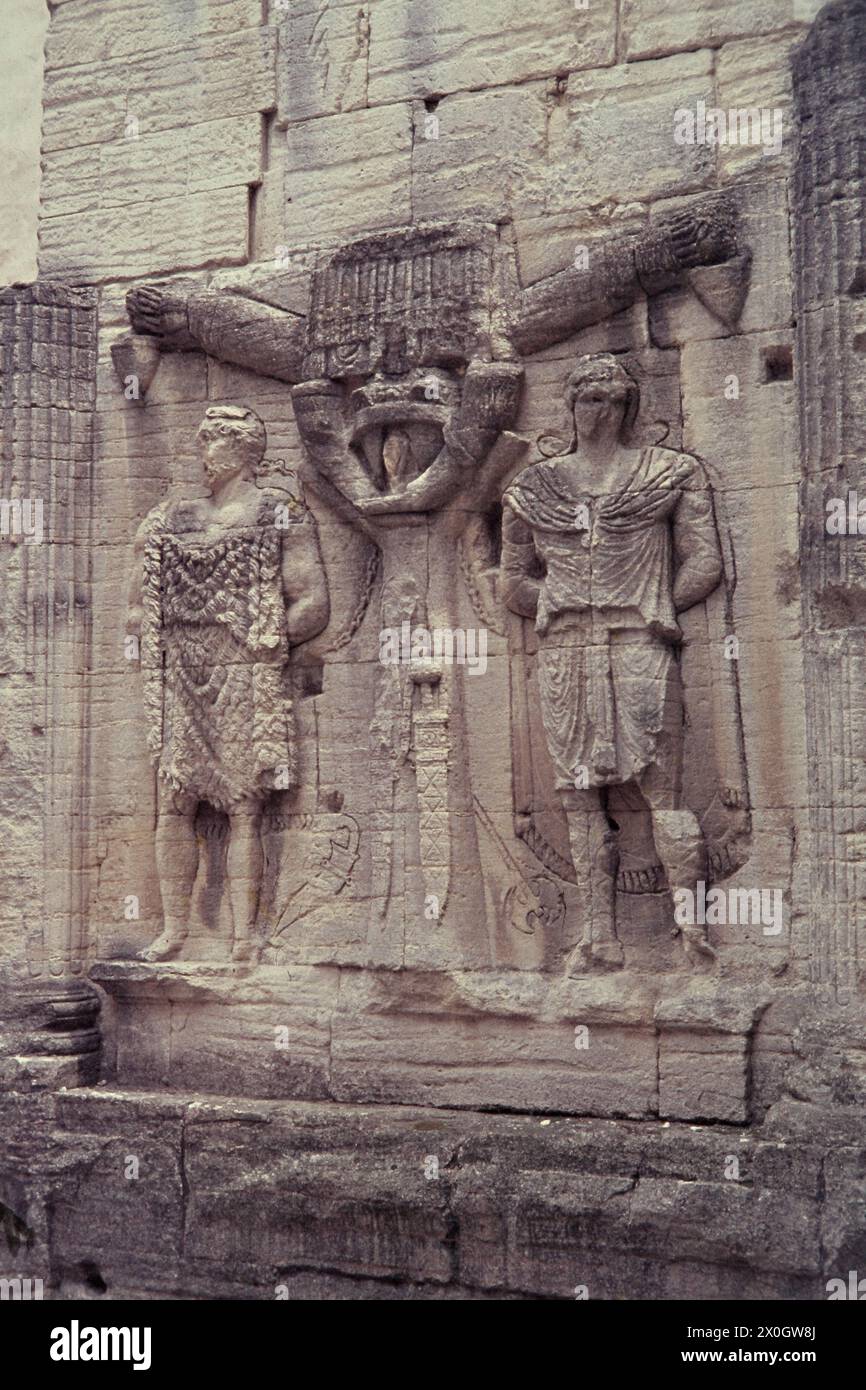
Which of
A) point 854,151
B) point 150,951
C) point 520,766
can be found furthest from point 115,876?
point 854,151

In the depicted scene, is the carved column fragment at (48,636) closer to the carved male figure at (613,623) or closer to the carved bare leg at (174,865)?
the carved bare leg at (174,865)

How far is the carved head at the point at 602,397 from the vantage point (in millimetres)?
9656

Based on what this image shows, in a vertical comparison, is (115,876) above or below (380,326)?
below

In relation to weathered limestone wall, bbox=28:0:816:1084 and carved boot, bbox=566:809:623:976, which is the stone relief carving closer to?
carved boot, bbox=566:809:623:976

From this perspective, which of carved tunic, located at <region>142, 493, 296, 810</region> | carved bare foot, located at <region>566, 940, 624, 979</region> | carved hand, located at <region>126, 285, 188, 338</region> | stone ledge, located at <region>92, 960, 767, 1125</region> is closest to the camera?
stone ledge, located at <region>92, 960, 767, 1125</region>

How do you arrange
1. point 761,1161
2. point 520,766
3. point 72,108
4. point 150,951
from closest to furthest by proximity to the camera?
point 761,1161 < point 520,766 < point 150,951 < point 72,108

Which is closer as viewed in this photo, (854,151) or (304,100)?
(854,151)

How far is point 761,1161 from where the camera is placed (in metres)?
8.69

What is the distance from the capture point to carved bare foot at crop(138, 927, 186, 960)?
10.7 m

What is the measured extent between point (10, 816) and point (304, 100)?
4.15m

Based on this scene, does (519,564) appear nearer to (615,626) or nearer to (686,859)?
(615,626)

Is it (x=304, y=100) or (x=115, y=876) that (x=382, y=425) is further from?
(x=115, y=876)

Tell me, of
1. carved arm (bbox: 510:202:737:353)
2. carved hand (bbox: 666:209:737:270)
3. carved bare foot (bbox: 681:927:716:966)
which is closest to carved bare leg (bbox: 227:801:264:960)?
carved bare foot (bbox: 681:927:716:966)

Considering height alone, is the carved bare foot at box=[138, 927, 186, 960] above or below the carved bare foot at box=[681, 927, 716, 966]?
above
